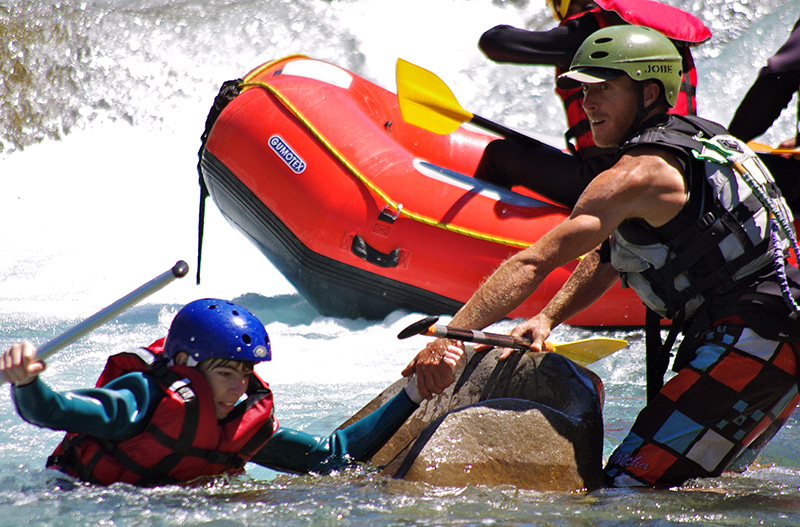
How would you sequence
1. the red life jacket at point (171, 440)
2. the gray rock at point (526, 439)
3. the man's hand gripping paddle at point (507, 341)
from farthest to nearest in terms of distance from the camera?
the gray rock at point (526, 439) < the red life jacket at point (171, 440) < the man's hand gripping paddle at point (507, 341)

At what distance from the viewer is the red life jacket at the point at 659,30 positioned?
440 centimetres

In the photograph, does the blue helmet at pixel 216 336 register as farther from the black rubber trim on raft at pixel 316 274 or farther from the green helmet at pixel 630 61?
the black rubber trim on raft at pixel 316 274

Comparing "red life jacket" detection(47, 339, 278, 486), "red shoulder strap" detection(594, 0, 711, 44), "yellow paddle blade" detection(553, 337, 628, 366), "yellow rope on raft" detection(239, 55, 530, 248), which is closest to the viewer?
"red life jacket" detection(47, 339, 278, 486)

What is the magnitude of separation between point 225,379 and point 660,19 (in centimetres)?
319

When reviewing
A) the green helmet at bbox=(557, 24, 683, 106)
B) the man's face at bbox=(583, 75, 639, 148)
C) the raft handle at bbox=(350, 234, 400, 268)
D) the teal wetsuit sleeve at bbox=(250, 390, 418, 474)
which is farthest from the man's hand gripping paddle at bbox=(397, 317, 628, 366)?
the raft handle at bbox=(350, 234, 400, 268)

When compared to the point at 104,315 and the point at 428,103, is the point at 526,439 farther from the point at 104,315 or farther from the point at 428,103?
the point at 428,103

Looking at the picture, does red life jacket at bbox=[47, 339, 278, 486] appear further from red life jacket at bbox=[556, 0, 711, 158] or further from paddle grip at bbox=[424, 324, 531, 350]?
red life jacket at bbox=[556, 0, 711, 158]

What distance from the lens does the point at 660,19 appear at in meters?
4.52

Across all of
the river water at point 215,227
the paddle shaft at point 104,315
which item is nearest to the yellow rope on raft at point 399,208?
the river water at point 215,227

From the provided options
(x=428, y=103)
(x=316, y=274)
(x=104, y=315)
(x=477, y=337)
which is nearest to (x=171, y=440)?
(x=104, y=315)

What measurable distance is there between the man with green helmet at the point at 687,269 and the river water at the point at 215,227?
172 millimetres

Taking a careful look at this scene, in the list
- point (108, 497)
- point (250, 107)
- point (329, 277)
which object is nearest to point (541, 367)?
point (108, 497)

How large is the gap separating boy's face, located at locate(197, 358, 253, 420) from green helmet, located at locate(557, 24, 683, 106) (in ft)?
4.55

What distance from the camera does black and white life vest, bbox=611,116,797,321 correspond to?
252cm
